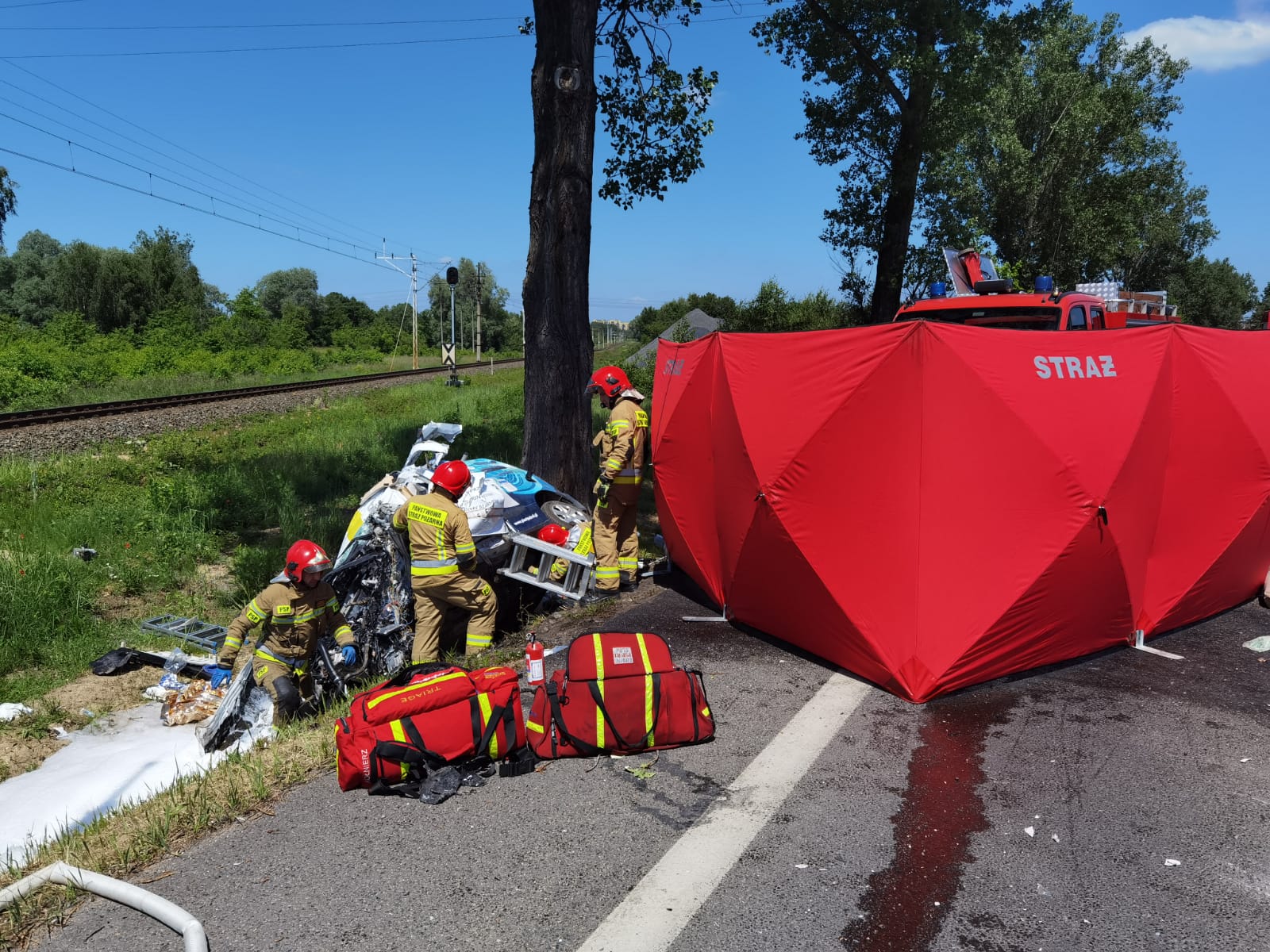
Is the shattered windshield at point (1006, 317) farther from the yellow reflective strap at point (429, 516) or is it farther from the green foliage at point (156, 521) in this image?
the green foliage at point (156, 521)

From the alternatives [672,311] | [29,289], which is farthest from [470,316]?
[29,289]

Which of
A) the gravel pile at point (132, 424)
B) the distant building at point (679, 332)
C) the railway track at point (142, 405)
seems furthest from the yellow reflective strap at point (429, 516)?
the distant building at point (679, 332)

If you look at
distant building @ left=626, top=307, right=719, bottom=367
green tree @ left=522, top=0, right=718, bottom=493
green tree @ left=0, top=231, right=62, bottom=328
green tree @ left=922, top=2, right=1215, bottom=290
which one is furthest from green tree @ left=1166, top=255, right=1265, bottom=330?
green tree @ left=0, top=231, right=62, bottom=328

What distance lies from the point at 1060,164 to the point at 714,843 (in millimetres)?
29764

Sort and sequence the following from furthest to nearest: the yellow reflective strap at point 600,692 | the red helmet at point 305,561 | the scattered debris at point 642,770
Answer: the red helmet at point 305,561
the yellow reflective strap at point 600,692
the scattered debris at point 642,770

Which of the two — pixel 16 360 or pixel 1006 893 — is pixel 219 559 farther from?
pixel 16 360

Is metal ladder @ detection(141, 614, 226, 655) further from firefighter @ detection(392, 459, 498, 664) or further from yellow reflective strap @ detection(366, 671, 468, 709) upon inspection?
yellow reflective strap @ detection(366, 671, 468, 709)

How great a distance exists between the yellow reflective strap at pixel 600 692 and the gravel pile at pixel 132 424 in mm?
12183

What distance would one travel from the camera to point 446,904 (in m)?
3.12

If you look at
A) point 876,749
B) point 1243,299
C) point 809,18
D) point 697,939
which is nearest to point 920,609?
point 876,749

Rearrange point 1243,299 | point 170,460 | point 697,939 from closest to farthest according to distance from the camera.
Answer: point 697,939 < point 170,460 < point 1243,299

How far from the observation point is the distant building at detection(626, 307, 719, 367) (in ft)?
98.5

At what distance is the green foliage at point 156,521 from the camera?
7157mm

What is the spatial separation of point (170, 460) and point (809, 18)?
14.0m
